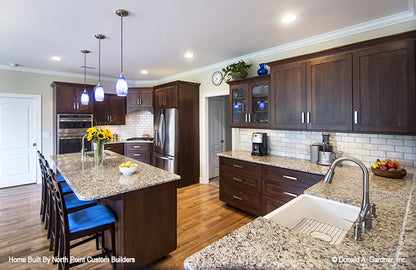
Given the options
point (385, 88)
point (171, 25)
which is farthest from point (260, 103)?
point (171, 25)

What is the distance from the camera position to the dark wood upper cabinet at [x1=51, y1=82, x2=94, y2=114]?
16.3ft

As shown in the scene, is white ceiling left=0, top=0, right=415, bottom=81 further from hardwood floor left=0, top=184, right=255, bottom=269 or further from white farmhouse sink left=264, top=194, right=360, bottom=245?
hardwood floor left=0, top=184, right=255, bottom=269

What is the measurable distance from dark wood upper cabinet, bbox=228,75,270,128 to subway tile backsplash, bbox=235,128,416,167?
0.44 m

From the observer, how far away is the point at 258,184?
10.4ft

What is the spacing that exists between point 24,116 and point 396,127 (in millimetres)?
6822

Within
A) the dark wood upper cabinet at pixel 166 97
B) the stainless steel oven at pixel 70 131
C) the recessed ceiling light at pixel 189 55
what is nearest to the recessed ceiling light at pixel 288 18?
the recessed ceiling light at pixel 189 55

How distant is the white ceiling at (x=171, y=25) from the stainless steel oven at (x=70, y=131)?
4.78ft

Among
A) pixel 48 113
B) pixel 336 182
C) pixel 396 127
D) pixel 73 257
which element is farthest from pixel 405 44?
pixel 48 113

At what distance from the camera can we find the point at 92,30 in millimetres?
2908

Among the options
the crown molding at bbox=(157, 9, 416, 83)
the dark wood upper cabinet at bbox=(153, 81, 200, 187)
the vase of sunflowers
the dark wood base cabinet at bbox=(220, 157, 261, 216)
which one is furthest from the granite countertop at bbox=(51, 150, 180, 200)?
the crown molding at bbox=(157, 9, 416, 83)

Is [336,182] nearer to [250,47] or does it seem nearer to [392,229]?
[392,229]

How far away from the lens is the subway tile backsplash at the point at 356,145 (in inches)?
97.2

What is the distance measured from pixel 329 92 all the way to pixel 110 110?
540cm

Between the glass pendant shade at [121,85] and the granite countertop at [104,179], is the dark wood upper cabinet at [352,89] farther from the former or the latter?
the glass pendant shade at [121,85]
